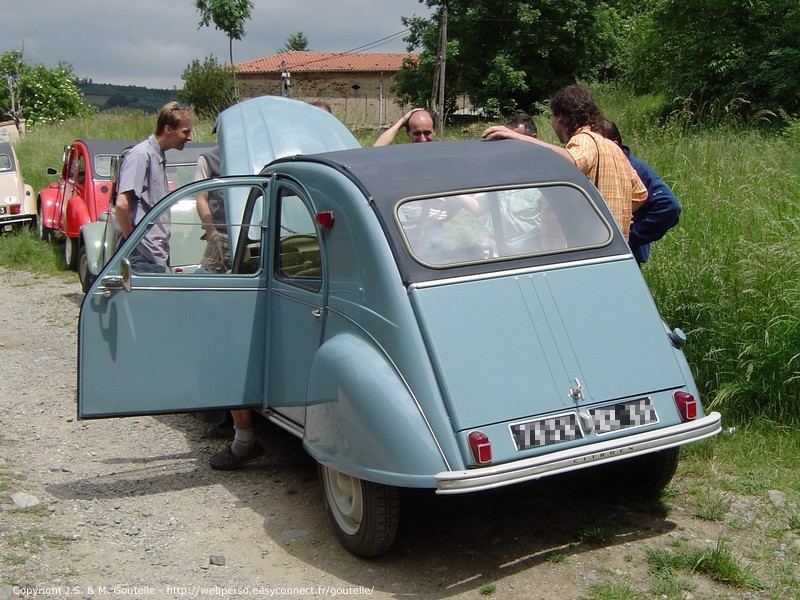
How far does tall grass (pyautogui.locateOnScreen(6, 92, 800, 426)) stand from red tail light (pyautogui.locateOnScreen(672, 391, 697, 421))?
5.08 ft

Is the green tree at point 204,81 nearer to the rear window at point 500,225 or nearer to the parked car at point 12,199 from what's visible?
the parked car at point 12,199

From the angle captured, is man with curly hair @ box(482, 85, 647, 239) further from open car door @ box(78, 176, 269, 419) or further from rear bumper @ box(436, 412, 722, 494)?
open car door @ box(78, 176, 269, 419)

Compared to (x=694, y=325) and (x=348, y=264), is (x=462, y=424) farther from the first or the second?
(x=694, y=325)

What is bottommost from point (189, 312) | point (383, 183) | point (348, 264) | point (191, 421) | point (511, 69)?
point (191, 421)

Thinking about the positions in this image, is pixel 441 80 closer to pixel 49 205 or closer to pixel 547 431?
pixel 49 205

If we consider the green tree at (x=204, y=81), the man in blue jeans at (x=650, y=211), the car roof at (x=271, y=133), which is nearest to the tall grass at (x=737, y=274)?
the man in blue jeans at (x=650, y=211)

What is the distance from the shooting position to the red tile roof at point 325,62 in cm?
6022

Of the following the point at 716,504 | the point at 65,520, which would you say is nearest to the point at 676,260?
the point at 716,504

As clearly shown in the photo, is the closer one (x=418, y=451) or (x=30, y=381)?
(x=418, y=451)

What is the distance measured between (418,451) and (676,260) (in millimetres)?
3633

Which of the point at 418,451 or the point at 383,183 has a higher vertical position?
the point at 383,183

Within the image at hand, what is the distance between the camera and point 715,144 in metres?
9.34

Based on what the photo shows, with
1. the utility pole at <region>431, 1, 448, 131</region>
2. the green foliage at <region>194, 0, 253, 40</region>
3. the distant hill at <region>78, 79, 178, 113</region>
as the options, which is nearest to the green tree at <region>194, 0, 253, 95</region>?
the green foliage at <region>194, 0, 253, 40</region>

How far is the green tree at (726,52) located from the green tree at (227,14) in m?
28.1
